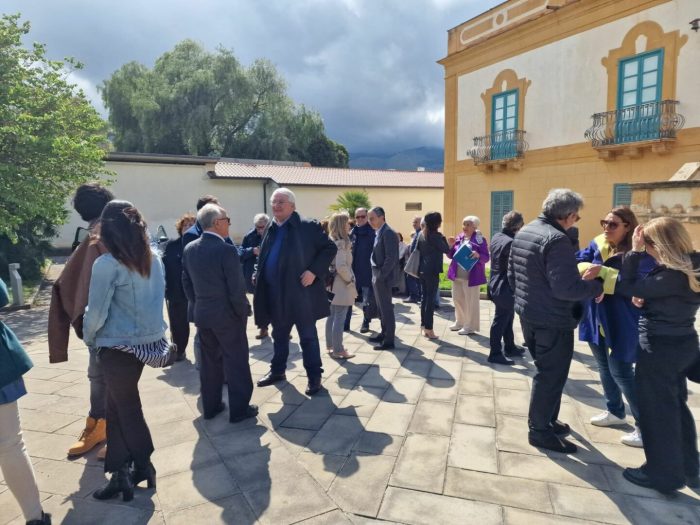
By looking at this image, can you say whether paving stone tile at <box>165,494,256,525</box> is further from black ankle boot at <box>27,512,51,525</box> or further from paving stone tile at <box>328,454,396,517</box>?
black ankle boot at <box>27,512,51,525</box>

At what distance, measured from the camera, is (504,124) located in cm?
1522

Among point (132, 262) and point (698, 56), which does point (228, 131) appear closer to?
point (698, 56)

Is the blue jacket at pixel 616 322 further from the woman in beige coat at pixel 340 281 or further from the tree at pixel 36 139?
the tree at pixel 36 139

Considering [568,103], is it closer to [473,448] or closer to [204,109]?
[473,448]

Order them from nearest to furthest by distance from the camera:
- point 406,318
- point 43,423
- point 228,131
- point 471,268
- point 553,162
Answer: point 43,423
point 471,268
point 406,318
point 553,162
point 228,131

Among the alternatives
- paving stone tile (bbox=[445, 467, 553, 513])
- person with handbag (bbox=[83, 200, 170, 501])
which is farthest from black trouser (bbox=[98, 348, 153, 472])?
paving stone tile (bbox=[445, 467, 553, 513])

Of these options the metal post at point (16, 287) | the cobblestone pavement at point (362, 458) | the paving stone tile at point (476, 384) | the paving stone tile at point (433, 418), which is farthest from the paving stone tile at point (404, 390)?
the metal post at point (16, 287)

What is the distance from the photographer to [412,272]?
6.50 m

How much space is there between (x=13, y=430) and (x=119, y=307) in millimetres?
786

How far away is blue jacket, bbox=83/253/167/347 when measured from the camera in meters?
2.50

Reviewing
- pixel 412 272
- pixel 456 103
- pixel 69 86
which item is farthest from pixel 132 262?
pixel 456 103

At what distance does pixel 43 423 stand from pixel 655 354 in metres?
4.60

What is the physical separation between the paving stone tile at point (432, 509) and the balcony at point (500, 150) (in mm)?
13921

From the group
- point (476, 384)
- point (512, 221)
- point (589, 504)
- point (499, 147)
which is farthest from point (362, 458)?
point (499, 147)
